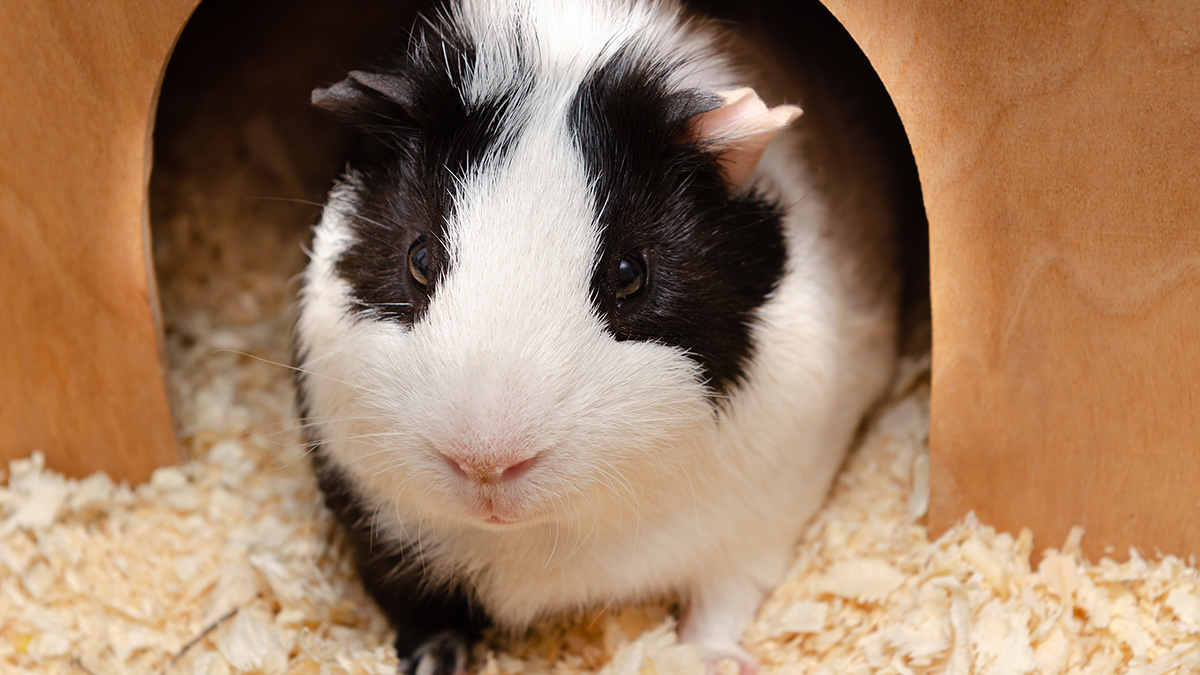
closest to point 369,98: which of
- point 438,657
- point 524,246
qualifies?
point 524,246

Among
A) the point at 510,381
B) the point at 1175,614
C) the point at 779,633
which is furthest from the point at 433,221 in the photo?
the point at 1175,614

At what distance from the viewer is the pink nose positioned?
163cm

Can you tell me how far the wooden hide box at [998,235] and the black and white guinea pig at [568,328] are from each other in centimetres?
32

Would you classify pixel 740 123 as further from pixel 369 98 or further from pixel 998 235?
pixel 369 98

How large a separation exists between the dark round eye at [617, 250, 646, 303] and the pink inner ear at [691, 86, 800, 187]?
286 millimetres

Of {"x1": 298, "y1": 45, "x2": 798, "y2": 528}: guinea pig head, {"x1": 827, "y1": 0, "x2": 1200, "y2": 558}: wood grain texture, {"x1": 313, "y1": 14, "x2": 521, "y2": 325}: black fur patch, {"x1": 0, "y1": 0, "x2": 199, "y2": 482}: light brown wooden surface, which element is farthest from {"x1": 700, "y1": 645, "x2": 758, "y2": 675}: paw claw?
{"x1": 0, "y1": 0, "x2": 199, "y2": 482}: light brown wooden surface

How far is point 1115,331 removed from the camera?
198 cm

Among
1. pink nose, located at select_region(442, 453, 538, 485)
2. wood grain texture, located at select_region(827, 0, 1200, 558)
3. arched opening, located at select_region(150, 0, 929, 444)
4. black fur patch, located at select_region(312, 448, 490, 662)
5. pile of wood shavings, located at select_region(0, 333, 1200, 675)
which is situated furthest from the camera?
arched opening, located at select_region(150, 0, 929, 444)

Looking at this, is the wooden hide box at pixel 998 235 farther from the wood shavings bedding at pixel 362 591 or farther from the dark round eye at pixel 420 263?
the dark round eye at pixel 420 263

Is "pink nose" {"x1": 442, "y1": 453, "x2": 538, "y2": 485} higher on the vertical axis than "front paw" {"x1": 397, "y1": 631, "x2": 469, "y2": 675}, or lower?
higher

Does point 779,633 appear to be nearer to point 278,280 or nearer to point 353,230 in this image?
point 353,230

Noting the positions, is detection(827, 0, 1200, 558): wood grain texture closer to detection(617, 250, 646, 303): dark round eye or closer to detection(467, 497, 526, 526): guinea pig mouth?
detection(617, 250, 646, 303): dark round eye

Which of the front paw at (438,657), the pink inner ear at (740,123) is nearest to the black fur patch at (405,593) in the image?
the front paw at (438,657)

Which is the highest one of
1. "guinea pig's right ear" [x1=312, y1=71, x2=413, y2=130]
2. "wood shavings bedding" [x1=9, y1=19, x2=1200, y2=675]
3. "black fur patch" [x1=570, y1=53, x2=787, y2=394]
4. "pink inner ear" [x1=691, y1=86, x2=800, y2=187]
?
"pink inner ear" [x1=691, y1=86, x2=800, y2=187]
